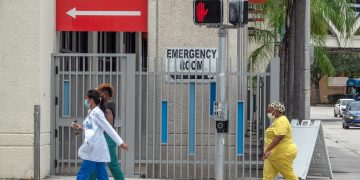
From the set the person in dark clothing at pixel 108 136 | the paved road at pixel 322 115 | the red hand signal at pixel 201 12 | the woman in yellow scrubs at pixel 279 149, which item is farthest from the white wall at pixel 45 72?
the paved road at pixel 322 115

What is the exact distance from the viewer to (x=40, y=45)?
13.1 meters

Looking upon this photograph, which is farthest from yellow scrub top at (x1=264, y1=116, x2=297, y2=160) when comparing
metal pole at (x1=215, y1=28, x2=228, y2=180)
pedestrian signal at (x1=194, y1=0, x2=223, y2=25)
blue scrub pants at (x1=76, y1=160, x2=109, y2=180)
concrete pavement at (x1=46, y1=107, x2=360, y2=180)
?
concrete pavement at (x1=46, y1=107, x2=360, y2=180)

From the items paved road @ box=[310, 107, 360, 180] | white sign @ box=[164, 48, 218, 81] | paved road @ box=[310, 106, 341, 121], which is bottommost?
paved road @ box=[310, 106, 341, 121]

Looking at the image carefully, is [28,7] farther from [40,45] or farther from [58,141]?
[58,141]

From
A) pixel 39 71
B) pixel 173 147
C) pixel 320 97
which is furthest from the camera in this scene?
pixel 320 97

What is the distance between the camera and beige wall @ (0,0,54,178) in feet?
42.7

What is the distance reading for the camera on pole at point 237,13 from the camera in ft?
34.9

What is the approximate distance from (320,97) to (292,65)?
86256 mm

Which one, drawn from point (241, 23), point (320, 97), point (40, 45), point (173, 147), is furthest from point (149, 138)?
point (320, 97)

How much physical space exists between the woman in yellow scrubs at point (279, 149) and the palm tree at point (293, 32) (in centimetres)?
393

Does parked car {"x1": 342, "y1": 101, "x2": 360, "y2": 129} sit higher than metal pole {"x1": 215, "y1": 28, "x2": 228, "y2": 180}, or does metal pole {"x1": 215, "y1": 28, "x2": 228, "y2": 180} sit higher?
metal pole {"x1": 215, "y1": 28, "x2": 228, "y2": 180}

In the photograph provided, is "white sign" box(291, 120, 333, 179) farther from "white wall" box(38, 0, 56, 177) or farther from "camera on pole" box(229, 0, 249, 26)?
"white wall" box(38, 0, 56, 177)

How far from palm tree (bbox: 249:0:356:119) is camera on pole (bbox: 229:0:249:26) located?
4.92 metres

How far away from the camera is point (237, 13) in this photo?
1065cm
